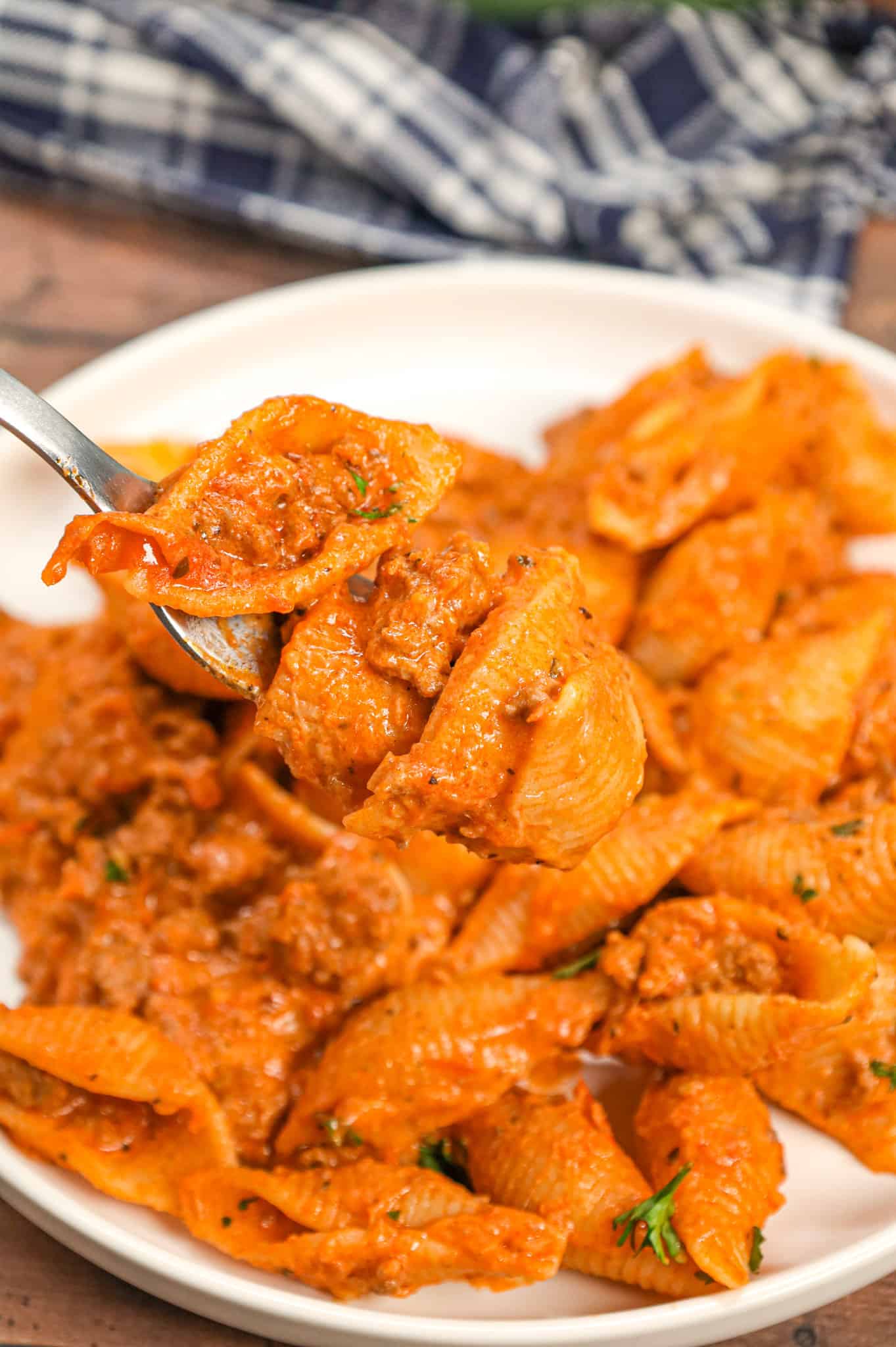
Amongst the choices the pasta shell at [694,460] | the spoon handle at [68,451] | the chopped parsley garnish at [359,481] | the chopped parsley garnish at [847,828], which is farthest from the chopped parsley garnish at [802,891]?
the spoon handle at [68,451]

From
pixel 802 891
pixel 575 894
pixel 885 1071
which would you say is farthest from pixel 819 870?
pixel 575 894

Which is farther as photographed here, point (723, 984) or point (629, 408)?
point (629, 408)

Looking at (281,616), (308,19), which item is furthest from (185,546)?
(308,19)

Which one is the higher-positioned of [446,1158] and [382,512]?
[382,512]

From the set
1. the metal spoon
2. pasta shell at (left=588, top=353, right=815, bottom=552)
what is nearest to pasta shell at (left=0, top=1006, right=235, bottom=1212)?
the metal spoon

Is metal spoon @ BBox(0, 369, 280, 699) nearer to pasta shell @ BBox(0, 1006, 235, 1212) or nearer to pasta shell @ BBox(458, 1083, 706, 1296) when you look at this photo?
pasta shell @ BBox(0, 1006, 235, 1212)

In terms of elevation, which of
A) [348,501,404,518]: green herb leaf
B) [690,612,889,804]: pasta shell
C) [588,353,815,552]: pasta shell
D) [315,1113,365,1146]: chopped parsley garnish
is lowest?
[315,1113,365,1146]: chopped parsley garnish

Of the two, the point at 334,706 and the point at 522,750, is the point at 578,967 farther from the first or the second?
the point at 334,706
